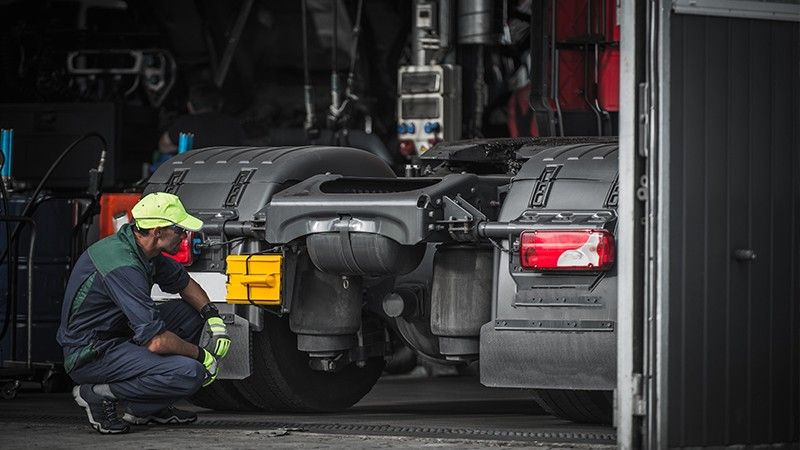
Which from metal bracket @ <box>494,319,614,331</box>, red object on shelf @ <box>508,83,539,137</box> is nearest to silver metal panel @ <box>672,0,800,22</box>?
metal bracket @ <box>494,319,614,331</box>

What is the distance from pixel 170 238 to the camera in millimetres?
7867

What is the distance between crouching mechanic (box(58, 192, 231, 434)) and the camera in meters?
7.77

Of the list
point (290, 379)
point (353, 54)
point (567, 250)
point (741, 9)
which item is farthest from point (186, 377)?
point (353, 54)

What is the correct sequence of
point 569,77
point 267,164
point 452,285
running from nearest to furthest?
point 452,285, point 267,164, point 569,77

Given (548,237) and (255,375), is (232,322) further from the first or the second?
(548,237)

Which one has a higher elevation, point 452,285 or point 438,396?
point 452,285

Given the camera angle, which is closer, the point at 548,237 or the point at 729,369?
the point at 729,369

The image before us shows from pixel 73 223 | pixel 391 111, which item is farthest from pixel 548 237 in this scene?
pixel 391 111

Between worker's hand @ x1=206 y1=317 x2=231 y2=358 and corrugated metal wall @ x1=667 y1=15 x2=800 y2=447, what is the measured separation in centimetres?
227

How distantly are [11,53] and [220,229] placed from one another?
791 cm

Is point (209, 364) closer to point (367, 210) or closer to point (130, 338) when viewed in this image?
point (130, 338)

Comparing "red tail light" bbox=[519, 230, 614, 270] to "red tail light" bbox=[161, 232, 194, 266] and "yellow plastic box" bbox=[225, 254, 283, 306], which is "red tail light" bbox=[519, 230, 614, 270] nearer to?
"yellow plastic box" bbox=[225, 254, 283, 306]

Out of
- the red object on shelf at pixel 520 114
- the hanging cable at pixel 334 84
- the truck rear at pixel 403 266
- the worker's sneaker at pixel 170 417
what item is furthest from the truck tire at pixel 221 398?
the hanging cable at pixel 334 84

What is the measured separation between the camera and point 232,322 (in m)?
8.12
